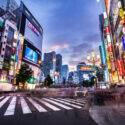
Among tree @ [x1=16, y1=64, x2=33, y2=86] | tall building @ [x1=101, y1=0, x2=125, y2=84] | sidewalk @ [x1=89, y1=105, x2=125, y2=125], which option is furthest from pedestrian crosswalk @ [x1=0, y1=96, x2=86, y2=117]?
tree @ [x1=16, y1=64, x2=33, y2=86]

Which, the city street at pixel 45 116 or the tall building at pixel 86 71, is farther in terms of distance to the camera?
the tall building at pixel 86 71

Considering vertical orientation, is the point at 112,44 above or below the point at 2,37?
below

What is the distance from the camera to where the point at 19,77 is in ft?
101

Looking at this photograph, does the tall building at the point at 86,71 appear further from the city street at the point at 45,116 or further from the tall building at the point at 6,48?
the tall building at the point at 6,48

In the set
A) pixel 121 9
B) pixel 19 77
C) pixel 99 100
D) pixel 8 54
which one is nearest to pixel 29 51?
pixel 8 54

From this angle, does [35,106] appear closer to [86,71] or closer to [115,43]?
[115,43]

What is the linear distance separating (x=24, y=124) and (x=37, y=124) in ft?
1.45

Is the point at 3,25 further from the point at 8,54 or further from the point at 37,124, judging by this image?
the point at 37,124

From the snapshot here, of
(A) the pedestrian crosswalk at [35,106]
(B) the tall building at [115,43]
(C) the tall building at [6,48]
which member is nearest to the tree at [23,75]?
(C) the tall building at [6,48]

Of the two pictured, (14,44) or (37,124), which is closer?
(37,124)

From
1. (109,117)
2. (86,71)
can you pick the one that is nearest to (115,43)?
(109,117)

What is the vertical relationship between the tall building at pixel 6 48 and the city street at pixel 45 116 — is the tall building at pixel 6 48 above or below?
above

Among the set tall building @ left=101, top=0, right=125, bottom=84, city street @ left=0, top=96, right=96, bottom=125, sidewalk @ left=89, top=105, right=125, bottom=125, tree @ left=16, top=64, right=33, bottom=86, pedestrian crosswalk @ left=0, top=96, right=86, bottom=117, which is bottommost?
pedestrian crosswalk @ left=0, top=96, right=86, bottom=117

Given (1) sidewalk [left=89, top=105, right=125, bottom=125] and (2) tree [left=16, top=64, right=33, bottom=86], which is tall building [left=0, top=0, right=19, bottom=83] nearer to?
(2) tree [left=16, top=64, right=33, bottom=86]
